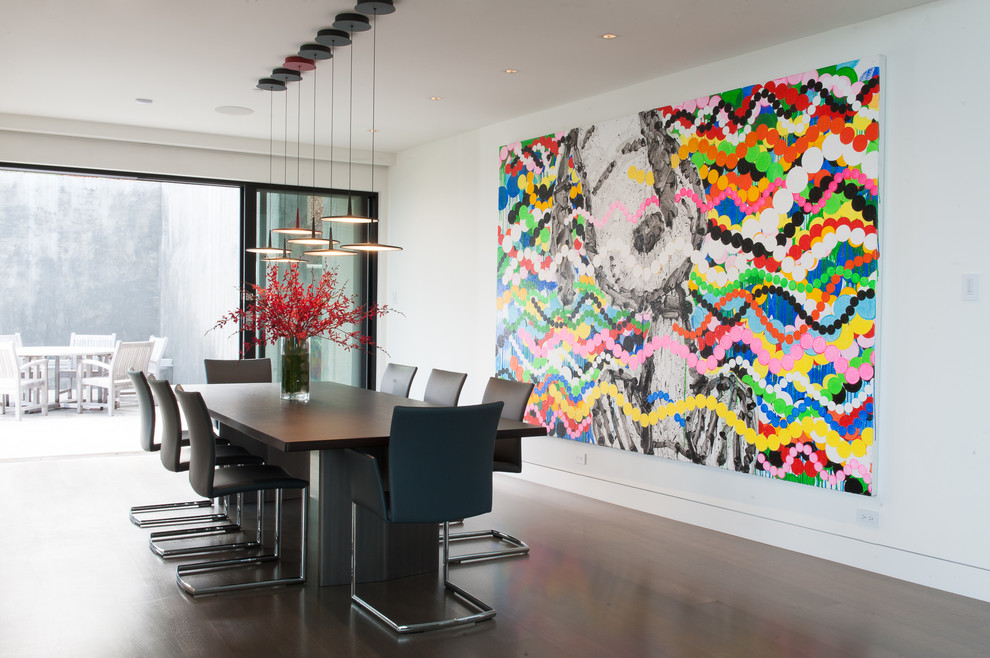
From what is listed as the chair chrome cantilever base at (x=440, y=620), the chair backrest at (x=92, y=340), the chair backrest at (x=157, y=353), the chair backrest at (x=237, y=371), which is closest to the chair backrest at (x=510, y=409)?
the chair chrome cantilever base at (x=440, y=620)

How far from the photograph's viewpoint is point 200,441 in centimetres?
376

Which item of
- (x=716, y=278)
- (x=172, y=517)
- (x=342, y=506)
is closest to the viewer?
(x=342, y=506)

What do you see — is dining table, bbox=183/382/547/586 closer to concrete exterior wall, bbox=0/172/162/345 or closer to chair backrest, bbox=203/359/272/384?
chair backrest, bbox=203/359/272/384

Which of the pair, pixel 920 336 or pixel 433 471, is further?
pixel 920 336

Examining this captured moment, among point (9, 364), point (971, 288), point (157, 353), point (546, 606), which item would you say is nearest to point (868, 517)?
point (971, 288)

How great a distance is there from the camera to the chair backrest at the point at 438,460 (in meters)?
3.24

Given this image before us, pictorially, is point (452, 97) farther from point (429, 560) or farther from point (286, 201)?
point (429, 560)

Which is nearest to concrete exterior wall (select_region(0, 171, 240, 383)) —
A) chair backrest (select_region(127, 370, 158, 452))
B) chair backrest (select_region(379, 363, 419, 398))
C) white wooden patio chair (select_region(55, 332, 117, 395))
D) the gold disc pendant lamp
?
white wooden patio chair (select_region(55, 332, 117, 395))

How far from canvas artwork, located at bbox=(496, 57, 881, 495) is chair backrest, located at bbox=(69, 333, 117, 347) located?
7094mm

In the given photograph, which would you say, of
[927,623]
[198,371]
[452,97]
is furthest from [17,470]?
[927,623]

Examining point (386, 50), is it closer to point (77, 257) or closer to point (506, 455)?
point (506, 455)

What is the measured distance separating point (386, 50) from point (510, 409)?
7.44 feet

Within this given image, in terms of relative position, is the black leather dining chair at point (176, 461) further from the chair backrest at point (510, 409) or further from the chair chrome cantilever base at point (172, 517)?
the chair backrest at point (510, 409)

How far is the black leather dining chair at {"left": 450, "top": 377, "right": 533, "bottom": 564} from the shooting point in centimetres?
432
